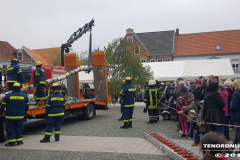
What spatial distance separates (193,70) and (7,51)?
1263 inches

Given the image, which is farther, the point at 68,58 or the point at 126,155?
the point at 68,58

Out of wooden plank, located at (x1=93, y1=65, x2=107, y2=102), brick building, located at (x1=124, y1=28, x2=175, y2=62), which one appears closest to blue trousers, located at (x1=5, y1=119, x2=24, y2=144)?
wooden plank, located at (x1=93, y1=65, x2=107, y2=102)

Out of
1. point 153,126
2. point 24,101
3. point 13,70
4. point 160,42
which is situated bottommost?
point 153,126

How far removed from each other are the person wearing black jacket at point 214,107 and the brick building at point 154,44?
3932cm

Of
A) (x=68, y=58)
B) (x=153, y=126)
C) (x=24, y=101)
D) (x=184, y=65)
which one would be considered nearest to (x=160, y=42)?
(x=184, y=65)

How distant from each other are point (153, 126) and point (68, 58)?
673cm

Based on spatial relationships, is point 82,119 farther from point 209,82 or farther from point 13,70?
point 209,82

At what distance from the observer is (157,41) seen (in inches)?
1891

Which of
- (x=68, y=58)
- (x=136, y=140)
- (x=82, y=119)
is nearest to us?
(x=136, y=140)

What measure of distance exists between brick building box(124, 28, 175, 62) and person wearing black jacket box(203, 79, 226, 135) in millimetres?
39321

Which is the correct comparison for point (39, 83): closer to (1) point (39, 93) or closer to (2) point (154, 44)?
(1) point (39, 93)

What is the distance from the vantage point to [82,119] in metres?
12.5

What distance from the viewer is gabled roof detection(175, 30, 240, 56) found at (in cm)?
4327

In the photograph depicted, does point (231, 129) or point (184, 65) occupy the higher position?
point (184, 65)
